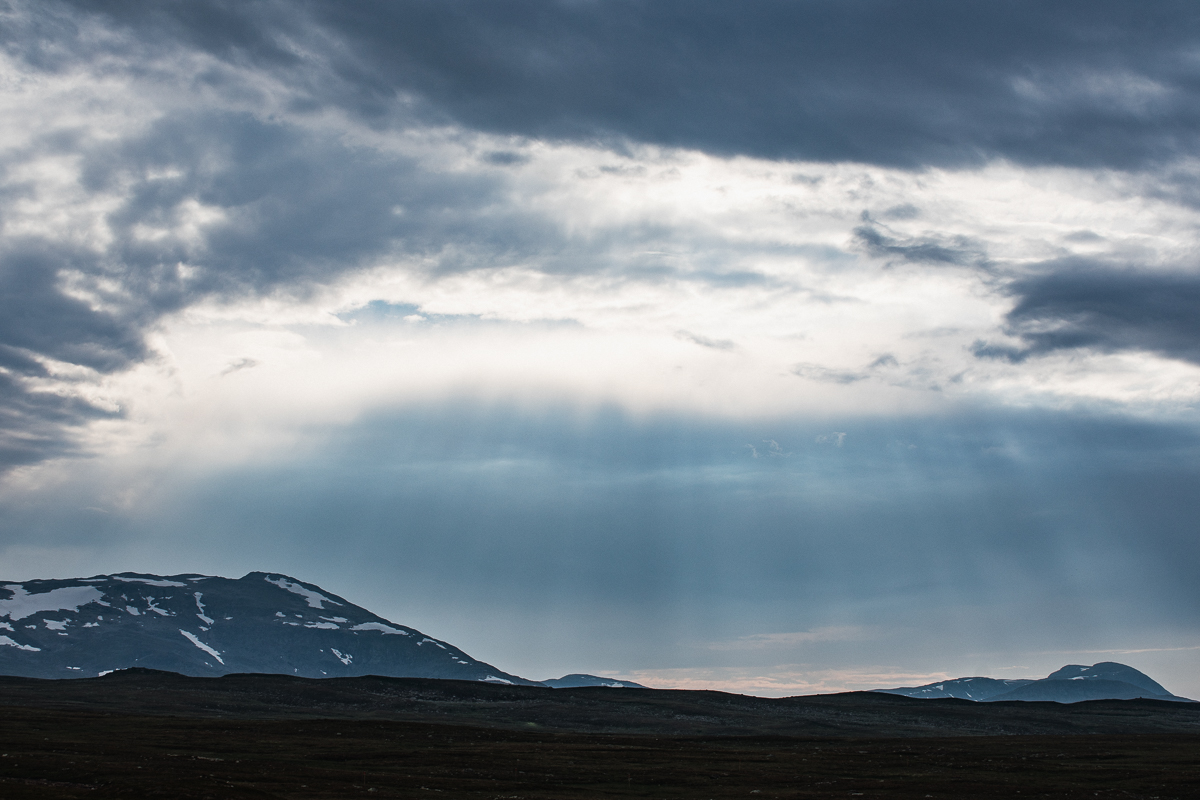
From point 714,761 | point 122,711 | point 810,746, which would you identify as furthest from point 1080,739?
point 122,711

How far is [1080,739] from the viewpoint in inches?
6358

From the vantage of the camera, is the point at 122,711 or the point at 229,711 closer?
the point at 122,711

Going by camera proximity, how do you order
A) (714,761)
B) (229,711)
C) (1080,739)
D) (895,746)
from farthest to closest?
(229,711), (1080,739), (895,746), (714,761)

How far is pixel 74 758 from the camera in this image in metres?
86.0

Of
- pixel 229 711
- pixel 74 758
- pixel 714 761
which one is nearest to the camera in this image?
pixel 74 758

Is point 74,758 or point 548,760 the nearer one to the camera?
point 74,758

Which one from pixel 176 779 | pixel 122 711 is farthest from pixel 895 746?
pixel 122 711

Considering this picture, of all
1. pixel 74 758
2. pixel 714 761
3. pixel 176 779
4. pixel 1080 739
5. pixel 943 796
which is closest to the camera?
pixel 176 779

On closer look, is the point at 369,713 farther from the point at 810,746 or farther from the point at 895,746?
the point at 895,746

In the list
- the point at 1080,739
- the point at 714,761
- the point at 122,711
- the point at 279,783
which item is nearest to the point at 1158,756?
the point at 1080,739

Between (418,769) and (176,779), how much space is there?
27.0 metres

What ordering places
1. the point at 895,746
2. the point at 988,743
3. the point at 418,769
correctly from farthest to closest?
1. the point at 988,743
2. the point at 895,746
3. the point at 418,769

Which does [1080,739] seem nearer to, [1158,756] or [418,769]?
[1158,756]

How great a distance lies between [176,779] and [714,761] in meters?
61.9
